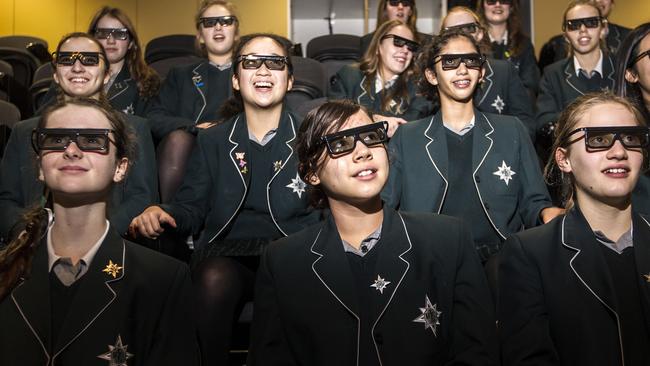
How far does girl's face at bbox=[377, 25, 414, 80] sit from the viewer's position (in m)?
3.83

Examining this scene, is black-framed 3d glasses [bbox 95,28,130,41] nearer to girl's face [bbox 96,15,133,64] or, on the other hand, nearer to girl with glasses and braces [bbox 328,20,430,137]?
girl's face [bbox 96,15,133,64]

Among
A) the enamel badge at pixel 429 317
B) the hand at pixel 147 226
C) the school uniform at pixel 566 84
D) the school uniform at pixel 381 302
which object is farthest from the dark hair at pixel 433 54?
the enamel badge at pixel 429 317

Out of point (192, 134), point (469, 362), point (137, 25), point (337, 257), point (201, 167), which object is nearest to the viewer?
point (469, 362)

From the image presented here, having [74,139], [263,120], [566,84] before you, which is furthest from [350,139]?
[566,84]

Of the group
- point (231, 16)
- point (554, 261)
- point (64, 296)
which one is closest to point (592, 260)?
point (554, 261)

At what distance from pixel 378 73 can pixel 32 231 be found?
7.76 ft

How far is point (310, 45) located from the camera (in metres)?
5.86

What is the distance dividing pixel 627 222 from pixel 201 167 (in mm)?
1627

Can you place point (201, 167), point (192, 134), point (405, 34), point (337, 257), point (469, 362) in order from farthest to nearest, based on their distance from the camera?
point (405, 34) < point (192, 134) < point (201, 167) < point (337, 257) < point (469, 362)

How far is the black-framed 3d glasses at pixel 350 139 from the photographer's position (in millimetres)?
2211

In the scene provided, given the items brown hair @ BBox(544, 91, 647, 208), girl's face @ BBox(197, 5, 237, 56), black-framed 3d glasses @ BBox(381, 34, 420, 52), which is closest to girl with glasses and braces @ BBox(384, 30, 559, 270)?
brown hair @ BBox(544, 91, 647, 208)

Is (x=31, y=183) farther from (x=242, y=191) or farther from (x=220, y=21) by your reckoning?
(x=220, y=21)

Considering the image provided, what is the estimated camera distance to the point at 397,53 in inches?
151

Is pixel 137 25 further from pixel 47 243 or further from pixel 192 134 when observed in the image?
pixel 47 243
